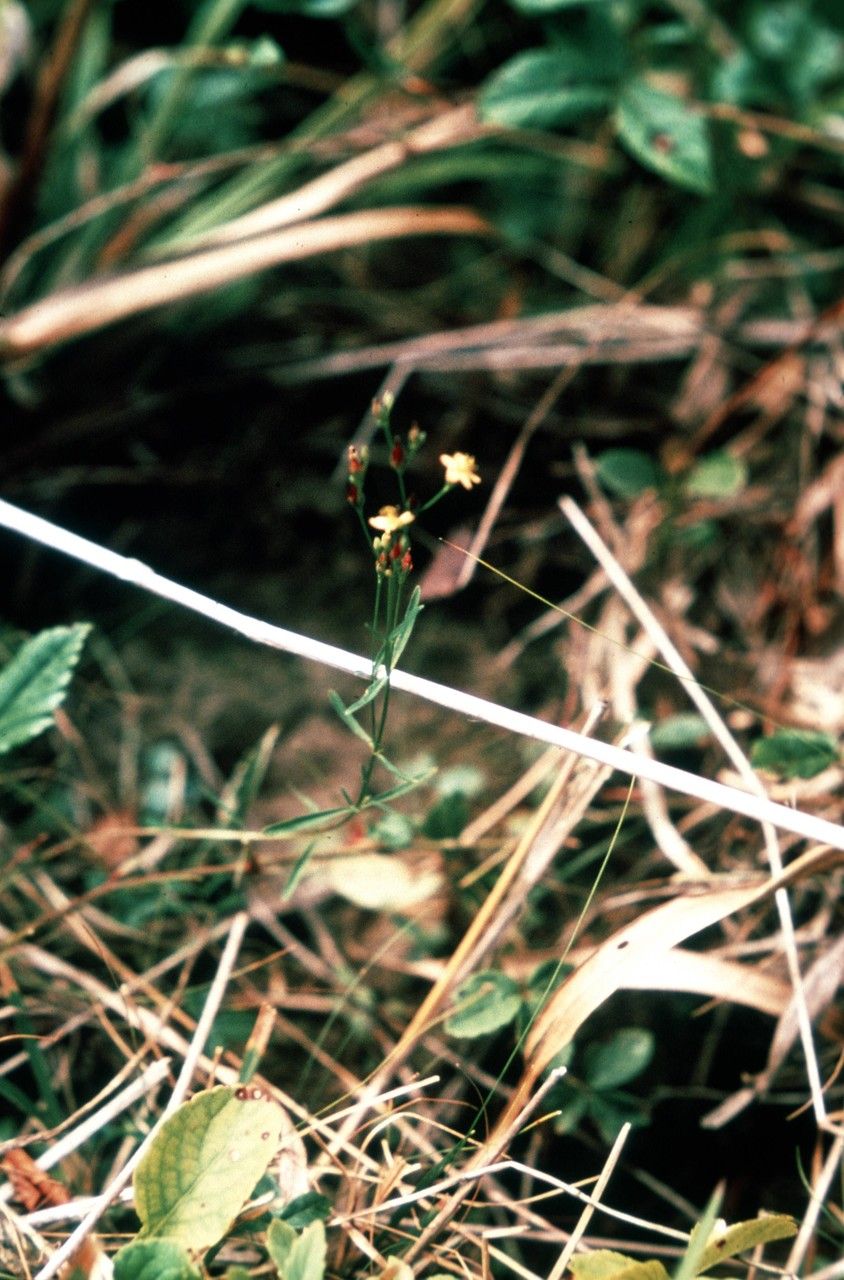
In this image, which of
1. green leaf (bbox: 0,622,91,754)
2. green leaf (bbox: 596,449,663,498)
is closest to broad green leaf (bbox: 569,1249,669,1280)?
green leaf (bbox: 0,622,91,754)

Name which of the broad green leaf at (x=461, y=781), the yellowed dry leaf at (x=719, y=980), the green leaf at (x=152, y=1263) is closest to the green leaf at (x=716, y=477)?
the broad green leaf at (x=461, y=781)

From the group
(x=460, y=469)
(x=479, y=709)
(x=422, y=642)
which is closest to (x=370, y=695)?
(x=479, y=709)

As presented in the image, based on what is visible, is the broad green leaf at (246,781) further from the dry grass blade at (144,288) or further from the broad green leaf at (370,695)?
the dry grass blade at (144,288)

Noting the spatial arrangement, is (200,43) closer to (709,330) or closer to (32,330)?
(32,330)

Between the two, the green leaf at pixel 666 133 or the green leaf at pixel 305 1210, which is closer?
the green leaf at pixel 305 1210

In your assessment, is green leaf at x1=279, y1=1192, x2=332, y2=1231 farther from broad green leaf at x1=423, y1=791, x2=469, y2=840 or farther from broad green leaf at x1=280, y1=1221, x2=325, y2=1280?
broad green leaf at x1=423, y1=791, x2=469, y2=840

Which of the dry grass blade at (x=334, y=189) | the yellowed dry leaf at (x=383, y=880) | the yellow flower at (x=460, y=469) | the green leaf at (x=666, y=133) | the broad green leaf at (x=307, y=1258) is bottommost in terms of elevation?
the yellowed dry leaf at (x=383, y=880)
